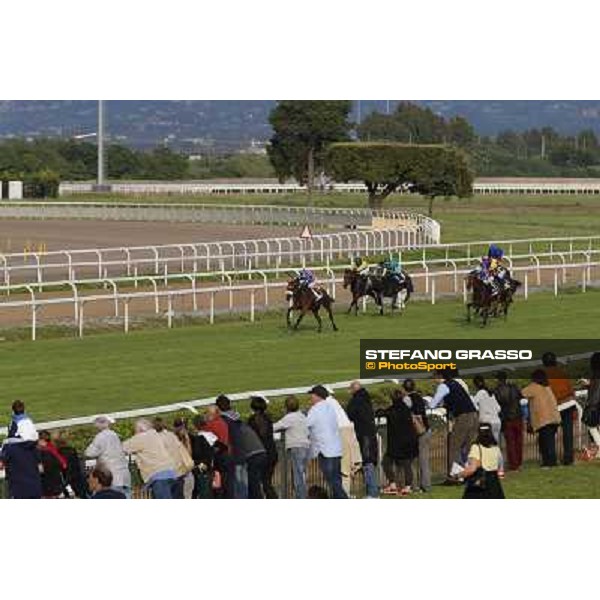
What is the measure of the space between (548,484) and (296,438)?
199cm

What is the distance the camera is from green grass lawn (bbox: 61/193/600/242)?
44.2 meters

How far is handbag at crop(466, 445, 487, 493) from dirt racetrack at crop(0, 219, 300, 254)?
2825 cm

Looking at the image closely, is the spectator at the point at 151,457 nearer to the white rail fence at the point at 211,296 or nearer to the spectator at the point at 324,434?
the spectator at the point at 324,434

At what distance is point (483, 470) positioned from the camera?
37.8 ft

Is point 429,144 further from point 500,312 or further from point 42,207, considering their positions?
point 500,312

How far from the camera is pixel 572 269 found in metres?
33.8

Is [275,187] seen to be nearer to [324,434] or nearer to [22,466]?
[324,434]

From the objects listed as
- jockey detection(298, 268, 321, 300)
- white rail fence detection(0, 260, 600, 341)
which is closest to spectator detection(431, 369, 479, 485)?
white rail fence detection(0, 260, 600, 341)

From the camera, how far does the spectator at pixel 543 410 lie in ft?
45.1

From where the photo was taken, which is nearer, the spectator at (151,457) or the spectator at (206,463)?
the spectator at (151,457)

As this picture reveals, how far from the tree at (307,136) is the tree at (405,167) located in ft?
1.54

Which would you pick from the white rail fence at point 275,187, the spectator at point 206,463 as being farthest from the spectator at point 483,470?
the white rail fence at point 275,187
